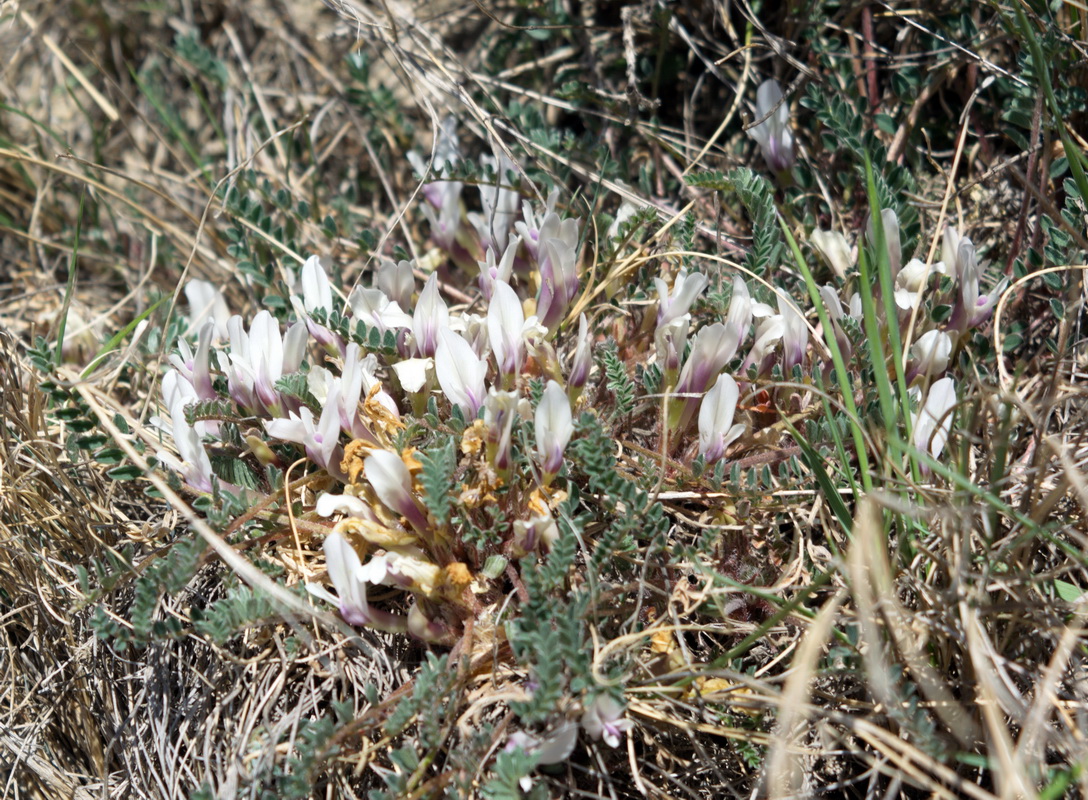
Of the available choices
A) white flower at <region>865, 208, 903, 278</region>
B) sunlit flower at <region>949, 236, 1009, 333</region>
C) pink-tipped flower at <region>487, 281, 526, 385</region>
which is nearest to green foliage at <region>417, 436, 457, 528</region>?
pink-tipped flower at <region>487, 281, 526, 385</region>

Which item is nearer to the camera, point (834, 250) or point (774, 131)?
point (834, 250)

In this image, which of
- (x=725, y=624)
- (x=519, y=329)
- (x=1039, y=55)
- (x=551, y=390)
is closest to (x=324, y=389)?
(x=519, y=329)

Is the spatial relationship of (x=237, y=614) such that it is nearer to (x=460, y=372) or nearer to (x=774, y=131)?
(x=460, y=372)

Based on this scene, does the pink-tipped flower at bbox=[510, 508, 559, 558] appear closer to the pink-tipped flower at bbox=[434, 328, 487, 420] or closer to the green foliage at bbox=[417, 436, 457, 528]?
the green foliage at bbox=[417, 436, 457, 528]

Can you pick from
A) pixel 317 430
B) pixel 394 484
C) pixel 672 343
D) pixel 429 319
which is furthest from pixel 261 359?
pixel 672 343

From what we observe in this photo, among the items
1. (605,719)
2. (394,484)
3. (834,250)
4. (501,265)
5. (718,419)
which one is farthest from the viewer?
(834,250)

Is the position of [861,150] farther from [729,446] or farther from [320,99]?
[320,99]

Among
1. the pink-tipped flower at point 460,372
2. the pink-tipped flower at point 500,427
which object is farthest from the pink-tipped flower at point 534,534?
the pink-tipped flower at point 460,372
